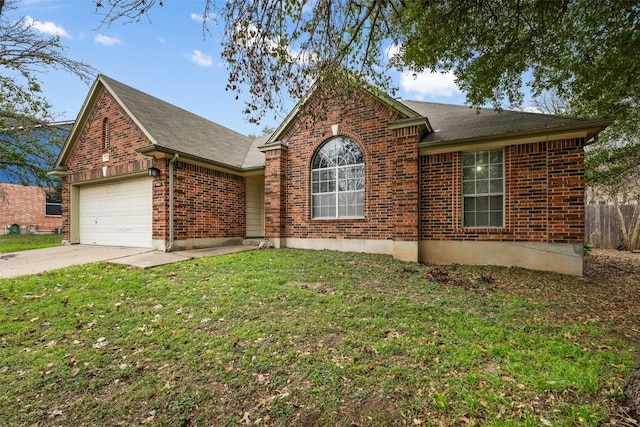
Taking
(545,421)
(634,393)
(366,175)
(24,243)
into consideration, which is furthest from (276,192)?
(24,243)

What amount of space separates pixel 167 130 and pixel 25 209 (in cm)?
1712

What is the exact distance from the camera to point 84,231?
1237 cm

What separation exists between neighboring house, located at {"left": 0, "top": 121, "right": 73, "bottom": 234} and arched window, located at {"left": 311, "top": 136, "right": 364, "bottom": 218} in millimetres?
18262

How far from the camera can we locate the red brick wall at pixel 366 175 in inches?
353

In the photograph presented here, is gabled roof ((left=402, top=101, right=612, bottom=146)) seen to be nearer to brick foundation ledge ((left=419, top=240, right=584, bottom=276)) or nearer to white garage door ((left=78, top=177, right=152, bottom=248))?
brick foundation ledge ((left=419, top=240, right=584, bottom=276))

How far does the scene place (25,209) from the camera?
20.2 m

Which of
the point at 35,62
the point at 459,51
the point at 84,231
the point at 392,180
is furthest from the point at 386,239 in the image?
the point at 84,231

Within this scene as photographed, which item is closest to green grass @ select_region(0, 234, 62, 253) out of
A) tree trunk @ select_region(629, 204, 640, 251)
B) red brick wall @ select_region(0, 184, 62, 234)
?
red brick wall @ select_region(0, 184, 62, 234)

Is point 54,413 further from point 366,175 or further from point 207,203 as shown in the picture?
point 207,203

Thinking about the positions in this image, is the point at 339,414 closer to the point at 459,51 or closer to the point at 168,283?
the point at 168,283

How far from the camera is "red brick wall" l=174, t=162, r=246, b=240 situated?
10.2m

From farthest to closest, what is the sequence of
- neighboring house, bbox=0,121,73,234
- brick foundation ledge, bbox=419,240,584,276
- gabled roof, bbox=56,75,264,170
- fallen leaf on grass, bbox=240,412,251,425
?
neighboring house, bbox=0,121,73,234
gabled roof, bbox=56,75,264,170
brick foundation ledge, bbox=419,240,584,276
fallen leaf on grass, bbox=240,412,251,425

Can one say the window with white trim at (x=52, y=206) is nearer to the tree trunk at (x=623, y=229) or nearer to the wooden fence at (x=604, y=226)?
the wooden fence at (x=604, y=226)

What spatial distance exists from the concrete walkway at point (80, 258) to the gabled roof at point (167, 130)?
3.32 m
